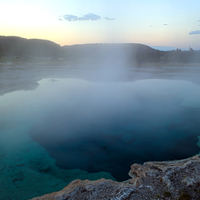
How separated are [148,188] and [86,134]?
2.80 metres

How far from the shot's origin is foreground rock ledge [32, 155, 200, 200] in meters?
2.68

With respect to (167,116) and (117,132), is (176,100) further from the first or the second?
(117,132)

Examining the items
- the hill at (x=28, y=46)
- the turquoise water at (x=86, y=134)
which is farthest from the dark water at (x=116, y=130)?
the hill at (x=28, y=46)

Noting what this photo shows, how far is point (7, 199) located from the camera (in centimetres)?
312

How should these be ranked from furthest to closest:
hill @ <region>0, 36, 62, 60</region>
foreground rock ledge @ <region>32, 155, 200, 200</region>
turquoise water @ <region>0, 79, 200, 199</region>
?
hill @ <region>0, 36, 62, 60</region>, turquoise water @ <region>0, 79, 200, 199</region>, foreground rock ledge @ <region>32, 155, 200, 200</region>

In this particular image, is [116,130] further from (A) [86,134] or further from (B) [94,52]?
(B) [94,52]

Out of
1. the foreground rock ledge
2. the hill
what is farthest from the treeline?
the foreground rock ledge

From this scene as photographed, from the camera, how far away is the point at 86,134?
5336 mm

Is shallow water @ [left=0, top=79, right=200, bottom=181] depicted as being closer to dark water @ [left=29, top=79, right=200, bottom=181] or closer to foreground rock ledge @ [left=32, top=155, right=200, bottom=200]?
dark water @ [left=29, top=79, right=200, bottom=181]

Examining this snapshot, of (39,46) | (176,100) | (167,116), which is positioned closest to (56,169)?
(167,116)

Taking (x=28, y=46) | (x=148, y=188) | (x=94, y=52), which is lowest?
(x=148, y=188)

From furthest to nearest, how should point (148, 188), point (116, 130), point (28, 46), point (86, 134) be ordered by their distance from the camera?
point (28, 46) → point (116, 130) → point (86, 134) → point (148, 188)

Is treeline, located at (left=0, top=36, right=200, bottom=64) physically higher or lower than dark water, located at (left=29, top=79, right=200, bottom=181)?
higher

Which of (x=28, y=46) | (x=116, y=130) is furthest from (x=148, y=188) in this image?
(x=28, y=46)
